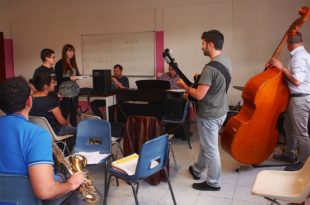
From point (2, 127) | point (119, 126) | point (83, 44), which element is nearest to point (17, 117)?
point (2, 127)

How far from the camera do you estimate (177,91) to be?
429cm

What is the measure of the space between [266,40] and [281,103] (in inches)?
104

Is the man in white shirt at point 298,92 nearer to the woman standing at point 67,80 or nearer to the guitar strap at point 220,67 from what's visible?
the guitar strap at point 220,67

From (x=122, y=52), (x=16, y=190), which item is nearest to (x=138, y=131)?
(x=16, y=190)

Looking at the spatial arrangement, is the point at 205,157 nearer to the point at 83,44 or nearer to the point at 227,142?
the point at 227,142

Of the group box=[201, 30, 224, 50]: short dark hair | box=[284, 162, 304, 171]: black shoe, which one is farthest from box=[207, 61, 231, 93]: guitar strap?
box=[284, 162, 304, 171]: black shoe

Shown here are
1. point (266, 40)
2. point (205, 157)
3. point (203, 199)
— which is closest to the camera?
point (203, 199)

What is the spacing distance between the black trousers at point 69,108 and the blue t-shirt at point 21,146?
2886 millimetres

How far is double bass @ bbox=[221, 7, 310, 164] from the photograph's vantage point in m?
2.80

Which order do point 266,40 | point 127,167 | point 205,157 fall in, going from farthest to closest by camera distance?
point 266,40, point 205,157, point 127,167

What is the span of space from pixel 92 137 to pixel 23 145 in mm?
1325

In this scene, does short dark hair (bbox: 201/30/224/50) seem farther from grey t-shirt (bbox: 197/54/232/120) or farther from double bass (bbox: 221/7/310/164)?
double bass (bbox: 221/7/310/164)

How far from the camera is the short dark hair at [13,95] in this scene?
1.44 m

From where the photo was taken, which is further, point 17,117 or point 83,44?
point 83,44
